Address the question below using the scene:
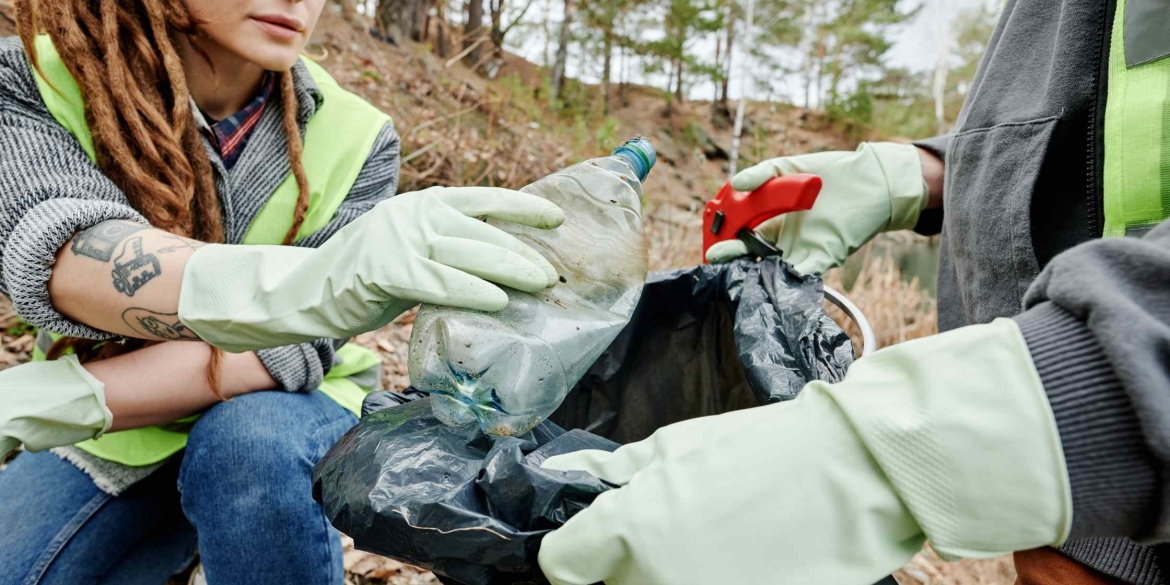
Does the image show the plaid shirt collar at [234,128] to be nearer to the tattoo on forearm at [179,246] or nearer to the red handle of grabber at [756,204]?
the tattoo on forearm at [179,246]

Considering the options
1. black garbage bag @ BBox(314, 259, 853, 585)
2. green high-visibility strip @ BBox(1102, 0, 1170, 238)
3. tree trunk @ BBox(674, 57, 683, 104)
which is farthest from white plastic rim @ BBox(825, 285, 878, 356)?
tree trunk @ BBox(674, 57, 683, 104)

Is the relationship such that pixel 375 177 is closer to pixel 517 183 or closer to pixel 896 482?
pixel 896 482

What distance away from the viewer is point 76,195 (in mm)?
1093

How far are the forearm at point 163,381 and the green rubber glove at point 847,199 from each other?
3.50 ft

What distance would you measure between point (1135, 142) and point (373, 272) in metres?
1.05

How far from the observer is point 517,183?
16.4ft

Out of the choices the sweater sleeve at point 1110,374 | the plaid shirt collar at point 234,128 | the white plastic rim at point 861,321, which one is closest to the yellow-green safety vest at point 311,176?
the plaid shirt collar at point 234,128

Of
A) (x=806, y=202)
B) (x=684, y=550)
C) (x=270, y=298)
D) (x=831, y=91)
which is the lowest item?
(x=684, y=550)

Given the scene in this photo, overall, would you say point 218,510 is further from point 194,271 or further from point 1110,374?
point 1110,374

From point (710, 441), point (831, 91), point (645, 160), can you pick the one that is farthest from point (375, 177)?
point (831, 91)

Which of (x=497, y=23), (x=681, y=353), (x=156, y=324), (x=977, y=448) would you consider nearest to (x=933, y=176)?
(x=681, y=353)

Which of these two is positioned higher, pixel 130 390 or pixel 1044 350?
pixel 1044 350

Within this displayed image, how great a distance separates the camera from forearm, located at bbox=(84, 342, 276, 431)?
1.22 meters

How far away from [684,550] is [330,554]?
3.20ft
